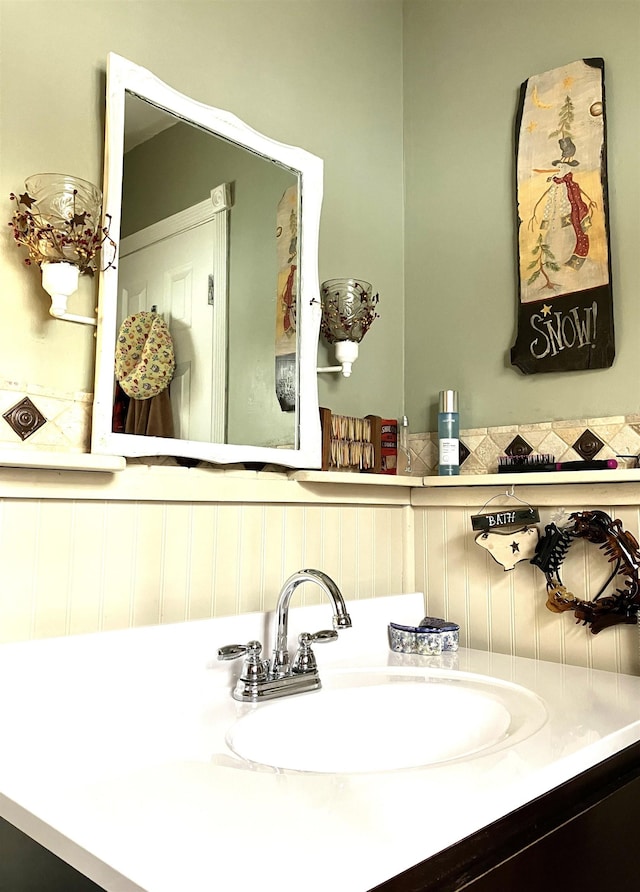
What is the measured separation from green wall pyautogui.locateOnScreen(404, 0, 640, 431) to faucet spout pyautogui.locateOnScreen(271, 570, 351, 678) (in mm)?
743

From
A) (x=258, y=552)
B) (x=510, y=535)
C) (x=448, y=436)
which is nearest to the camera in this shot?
(x=258, y=552)

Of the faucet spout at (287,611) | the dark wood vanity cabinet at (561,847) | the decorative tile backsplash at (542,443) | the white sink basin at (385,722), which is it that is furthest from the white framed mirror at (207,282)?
the dark wood vanity cabinet at (561,847)

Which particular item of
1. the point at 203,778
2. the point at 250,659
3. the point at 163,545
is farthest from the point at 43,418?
the point at 203,778

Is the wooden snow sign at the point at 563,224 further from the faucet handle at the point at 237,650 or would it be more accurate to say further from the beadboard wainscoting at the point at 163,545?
the faucet handle at the point at 237,650

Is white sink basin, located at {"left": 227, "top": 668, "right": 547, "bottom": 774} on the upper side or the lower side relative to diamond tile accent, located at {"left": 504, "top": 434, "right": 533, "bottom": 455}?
lower

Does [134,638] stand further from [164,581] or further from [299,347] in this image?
[299,347]

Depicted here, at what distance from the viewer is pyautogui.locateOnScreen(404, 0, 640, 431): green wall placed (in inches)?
64.6

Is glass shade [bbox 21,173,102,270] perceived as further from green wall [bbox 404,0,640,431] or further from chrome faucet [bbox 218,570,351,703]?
green wall [bbox 404,0,640,431]

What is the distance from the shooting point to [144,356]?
138 centimetres

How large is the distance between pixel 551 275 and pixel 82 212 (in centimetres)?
109

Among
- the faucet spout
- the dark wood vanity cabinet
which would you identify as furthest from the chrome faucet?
the dark wood vanity cabinet

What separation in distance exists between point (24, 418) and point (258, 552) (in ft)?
1.89

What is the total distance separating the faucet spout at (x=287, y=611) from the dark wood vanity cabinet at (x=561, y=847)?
0.44 metres

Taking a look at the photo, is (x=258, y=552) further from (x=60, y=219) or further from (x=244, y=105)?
(x=244, y=105)
